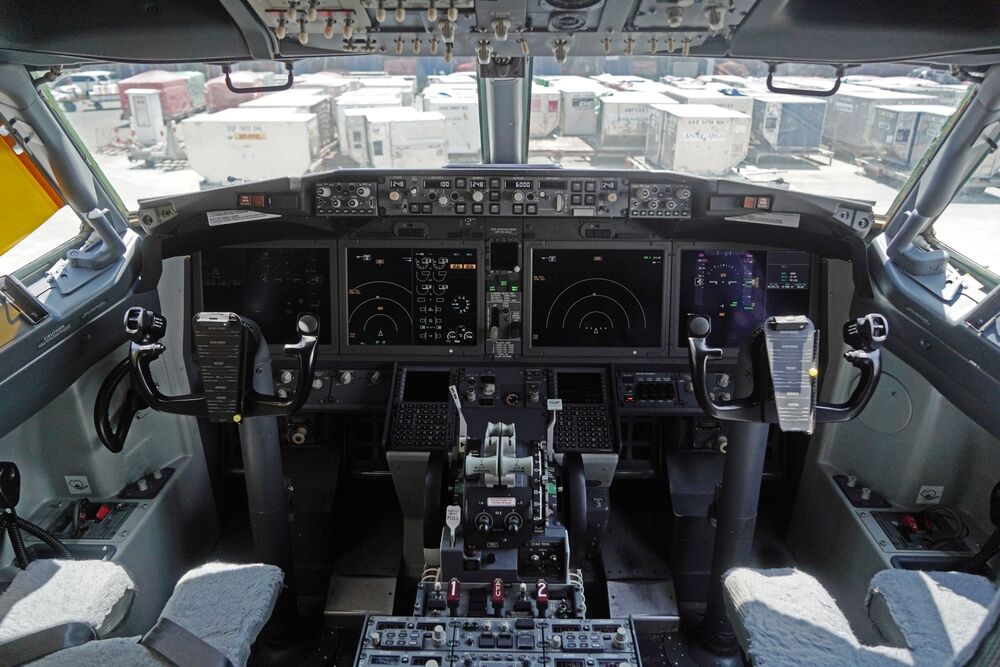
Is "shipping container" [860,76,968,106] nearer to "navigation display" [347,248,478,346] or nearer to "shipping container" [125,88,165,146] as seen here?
"navigation display" [347,248,478,346]

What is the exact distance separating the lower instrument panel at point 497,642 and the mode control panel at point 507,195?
1.59m

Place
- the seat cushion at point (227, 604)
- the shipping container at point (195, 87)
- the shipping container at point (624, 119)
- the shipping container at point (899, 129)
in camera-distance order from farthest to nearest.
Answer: the shipping container at point (624, 119)
the shipping container at point (195, 87)
the shipping container at point (899, 129)
the seat cushion at point (227, 604)

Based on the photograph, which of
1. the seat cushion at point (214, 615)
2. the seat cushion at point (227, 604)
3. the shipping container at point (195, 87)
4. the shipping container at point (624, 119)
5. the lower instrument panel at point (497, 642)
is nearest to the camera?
the seat cushion at point (214, 615)

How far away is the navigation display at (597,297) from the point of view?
3164 mm

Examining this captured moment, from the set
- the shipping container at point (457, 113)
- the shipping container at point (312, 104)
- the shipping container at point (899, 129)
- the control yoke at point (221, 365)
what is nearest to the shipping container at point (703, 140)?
the shipping container at point (899, 129)

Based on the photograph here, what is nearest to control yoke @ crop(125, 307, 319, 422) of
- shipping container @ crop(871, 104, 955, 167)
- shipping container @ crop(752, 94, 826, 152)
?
shipping container @ crop(752, 94, 826, 152)

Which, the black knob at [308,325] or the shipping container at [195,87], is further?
the shipping container at [195,87]

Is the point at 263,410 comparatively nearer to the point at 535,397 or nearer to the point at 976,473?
the point at 535,397

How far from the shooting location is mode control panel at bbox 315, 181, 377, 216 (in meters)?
2.90

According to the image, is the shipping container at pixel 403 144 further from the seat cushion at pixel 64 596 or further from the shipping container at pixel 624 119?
the seat cushion at pixel 64 596

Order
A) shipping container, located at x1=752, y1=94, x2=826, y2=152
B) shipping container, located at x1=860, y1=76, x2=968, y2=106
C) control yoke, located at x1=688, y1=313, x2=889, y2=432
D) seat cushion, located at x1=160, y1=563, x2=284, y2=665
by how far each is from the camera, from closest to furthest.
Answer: seat cushion, located at x1=160, y1=563, x2=284, y2=665 < control yoke, located at x1=688, y1=313, x2=889, y2=432 < shipping container, located at x1=860, y1=76, x2=968, y2=106 < shipping container, located at x1=752, y1=94, x2=826, y2=152

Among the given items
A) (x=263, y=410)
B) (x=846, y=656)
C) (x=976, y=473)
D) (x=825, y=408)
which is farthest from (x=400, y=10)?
(x=976, y=473)

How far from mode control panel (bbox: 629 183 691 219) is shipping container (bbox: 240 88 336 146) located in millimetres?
1360

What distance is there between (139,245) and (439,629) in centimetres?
197
